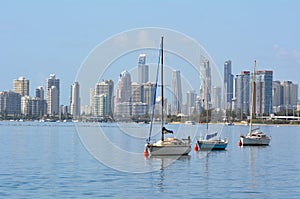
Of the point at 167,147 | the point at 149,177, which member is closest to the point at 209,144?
the point at 167,147

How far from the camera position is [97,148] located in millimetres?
60562

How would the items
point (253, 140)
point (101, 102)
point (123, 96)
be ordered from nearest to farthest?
point (123, 96) < point (101, 102) < point (253, 140)

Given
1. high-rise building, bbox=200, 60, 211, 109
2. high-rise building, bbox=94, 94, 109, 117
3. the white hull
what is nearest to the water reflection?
high-rise building, bbox=200, 60, 211, 109

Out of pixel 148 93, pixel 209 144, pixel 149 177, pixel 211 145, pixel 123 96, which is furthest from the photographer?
pixel 211 145

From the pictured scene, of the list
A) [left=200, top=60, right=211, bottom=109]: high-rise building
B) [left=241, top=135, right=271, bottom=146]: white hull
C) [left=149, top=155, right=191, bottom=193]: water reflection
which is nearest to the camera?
[left=149, top=155, right=191, bottom=193]: water reflection

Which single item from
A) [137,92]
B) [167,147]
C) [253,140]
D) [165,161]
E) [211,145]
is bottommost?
[165,161]

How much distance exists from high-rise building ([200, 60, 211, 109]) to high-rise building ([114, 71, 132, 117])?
679 centimetres

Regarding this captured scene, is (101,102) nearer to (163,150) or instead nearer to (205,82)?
(205,82)

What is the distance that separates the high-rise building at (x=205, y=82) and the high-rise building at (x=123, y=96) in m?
6.79

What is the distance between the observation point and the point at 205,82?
61562 millimetres

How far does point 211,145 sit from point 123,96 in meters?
11.4

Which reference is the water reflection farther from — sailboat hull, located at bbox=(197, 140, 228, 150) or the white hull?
the white hull

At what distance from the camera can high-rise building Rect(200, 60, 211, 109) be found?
56.7m

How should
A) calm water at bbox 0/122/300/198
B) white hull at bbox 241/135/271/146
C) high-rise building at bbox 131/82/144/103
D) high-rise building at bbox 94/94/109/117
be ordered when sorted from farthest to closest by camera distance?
white hull at bbox 241/135/271/146 < high-rise building at bbox 94/94/109/117 < high-rise building at bbox 131/82/144/103 < calm water at bbox 0/122/300/198
